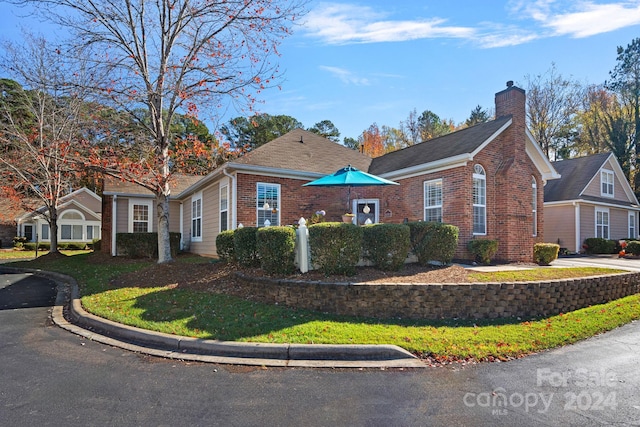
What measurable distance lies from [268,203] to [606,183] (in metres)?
21.0

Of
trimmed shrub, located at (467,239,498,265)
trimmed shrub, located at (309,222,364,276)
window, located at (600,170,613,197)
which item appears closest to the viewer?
trimmed shrub, located at (309,222,364,276)

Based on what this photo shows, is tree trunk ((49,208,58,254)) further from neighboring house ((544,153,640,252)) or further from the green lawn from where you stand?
neighboring house ((544,153,640,252))

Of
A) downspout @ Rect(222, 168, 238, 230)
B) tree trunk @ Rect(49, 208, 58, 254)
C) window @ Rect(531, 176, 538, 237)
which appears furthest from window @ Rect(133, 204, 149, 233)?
window @ Rect(531, 176, 538, 237)

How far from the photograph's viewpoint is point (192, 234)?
18.0 metres

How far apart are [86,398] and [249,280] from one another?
423 centimetres

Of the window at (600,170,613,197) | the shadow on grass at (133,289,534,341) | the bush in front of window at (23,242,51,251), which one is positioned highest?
the window at (600,170,613,197)

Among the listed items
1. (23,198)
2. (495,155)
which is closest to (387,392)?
(495,155)

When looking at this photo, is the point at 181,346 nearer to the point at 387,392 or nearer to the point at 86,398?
the point at 86,398

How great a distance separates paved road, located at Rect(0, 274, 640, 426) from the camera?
342cm

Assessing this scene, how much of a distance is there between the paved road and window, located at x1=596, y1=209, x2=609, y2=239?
19.2 m

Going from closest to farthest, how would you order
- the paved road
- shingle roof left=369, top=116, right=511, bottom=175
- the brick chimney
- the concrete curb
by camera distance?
1. the paved road
2. the concrete curb
3. shingle roof left=369, top=116, right=511, bottom=175
4. the brick chimney

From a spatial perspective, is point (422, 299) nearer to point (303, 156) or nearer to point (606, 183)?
point (303, 156)

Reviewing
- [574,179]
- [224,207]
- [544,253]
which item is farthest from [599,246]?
[224,207]

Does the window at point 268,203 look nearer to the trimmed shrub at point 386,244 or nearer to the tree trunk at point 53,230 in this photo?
the trimmed shrub at point 386,244
